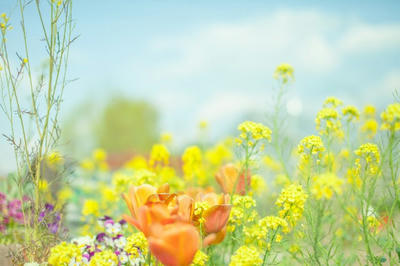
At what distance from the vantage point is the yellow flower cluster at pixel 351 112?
56.9 inches

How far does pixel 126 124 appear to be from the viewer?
20297mm

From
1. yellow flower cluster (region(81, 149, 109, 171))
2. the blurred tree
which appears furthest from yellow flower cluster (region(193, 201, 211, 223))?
the blurred tree

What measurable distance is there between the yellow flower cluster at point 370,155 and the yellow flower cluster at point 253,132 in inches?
12.5

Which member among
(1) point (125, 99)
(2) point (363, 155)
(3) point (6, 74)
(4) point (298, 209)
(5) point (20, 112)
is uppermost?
(1) point (125, 99)

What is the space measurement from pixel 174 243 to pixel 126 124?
1980 centimetres

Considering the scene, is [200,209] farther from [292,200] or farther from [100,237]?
[100,237]

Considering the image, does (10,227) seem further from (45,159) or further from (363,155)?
(363,155)

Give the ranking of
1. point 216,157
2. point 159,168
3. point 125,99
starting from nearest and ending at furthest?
point 159,168
point 216,157
point 125,99

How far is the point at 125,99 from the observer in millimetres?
20812

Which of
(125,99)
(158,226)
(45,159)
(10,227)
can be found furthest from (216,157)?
(125,99)

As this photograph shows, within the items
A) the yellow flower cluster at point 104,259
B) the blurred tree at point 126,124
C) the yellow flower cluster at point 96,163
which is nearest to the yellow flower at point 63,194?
the yellow flower cluster at point 96,163

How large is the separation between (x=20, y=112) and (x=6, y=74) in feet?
0.59

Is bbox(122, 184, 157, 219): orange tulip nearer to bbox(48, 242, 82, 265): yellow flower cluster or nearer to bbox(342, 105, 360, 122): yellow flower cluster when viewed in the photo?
bbox(48, 242, 82, 265): yellow flower cluster

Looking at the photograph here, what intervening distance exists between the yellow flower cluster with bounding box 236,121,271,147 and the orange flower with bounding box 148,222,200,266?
19.0 inches
